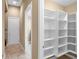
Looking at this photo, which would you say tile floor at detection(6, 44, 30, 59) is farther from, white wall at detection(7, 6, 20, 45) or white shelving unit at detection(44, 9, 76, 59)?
white wall at detection(7, 6, 20, 45)

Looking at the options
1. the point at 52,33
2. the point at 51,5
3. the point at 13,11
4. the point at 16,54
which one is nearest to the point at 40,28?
the point at 52,33

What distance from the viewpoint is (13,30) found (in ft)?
24.8

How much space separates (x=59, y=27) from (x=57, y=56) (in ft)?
2.31

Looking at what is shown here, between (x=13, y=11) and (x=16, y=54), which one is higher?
(x=13, y=11)

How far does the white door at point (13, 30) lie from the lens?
24.3 ft

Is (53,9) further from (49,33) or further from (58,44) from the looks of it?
(58,44)

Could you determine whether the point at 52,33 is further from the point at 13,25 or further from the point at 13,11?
the point at 13,11

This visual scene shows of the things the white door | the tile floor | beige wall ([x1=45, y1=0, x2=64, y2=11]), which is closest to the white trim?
beige wall ([x1=45, y1=0, x2=64, y2=11])

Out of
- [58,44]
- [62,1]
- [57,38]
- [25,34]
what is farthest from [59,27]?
[25,34]

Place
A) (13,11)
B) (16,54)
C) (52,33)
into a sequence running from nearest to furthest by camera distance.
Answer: (52,33)
(16,54)
(13,11)

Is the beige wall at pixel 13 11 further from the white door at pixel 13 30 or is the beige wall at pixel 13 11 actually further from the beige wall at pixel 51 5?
the beige wall at pixel 51 5

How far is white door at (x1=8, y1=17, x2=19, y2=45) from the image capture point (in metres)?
7.41

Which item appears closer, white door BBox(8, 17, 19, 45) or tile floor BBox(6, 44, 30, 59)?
tile floor BBox(6, 44, 30, 59)

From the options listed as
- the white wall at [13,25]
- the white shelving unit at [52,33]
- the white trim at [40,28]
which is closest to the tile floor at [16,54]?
the white shelving unit at [52,33]
